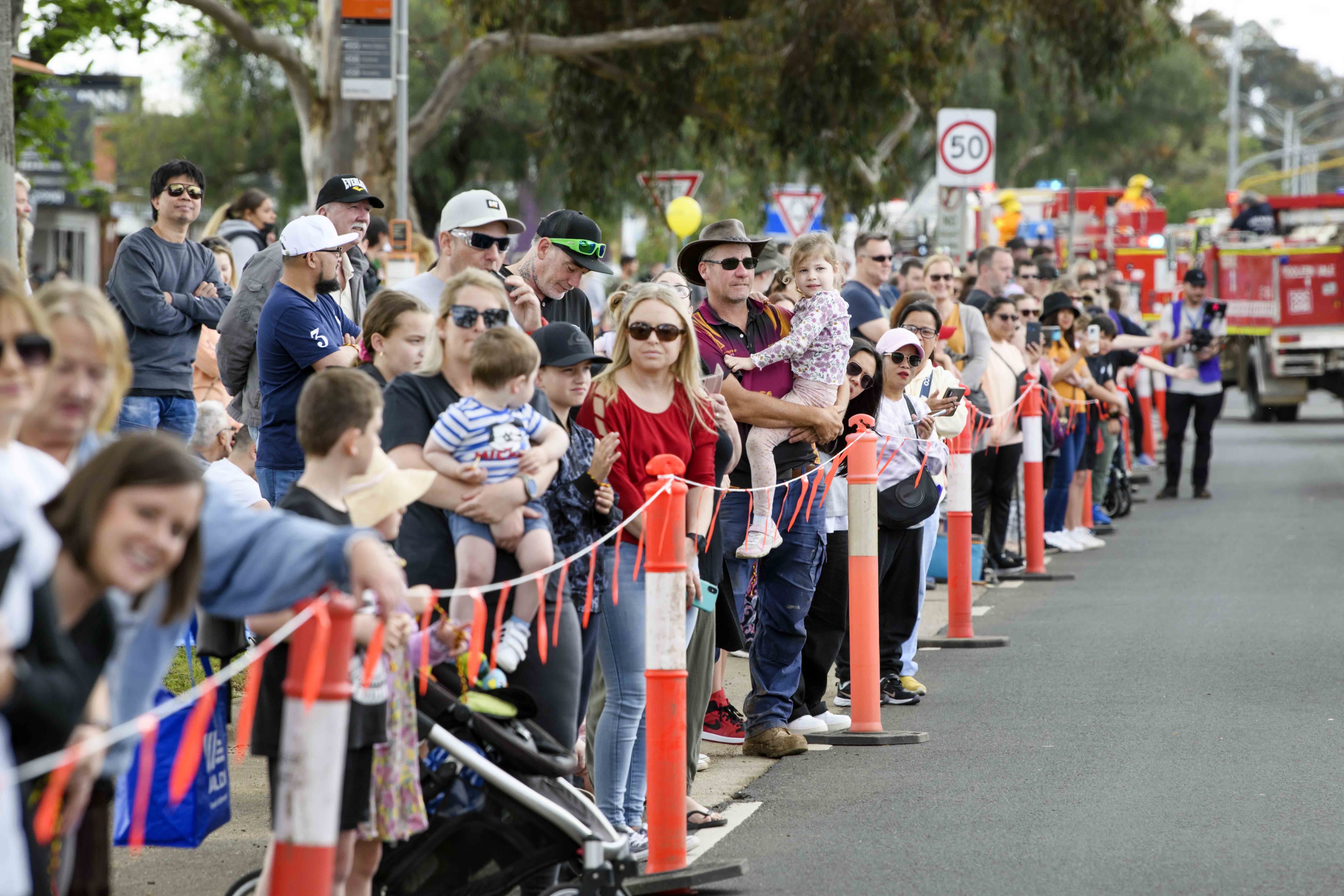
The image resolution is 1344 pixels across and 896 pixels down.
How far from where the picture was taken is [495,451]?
497 cm

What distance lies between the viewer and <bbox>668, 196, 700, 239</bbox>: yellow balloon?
21.2m

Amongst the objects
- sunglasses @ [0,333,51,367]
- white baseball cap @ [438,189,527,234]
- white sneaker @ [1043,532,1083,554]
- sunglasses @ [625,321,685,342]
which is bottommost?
white sneaker @ [1043,532,1083,554]

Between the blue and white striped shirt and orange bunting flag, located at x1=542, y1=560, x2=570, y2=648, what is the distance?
0.38 m

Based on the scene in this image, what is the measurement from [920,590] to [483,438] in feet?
14.6

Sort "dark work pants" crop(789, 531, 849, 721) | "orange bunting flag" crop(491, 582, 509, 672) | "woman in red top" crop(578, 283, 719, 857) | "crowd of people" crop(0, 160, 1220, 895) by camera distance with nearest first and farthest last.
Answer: "crowd of people" crop(0, 160, 1220, 895), "orange bunting flag" crop(491, 582, 509, 672), "woman in red top" crop(578, 283, 719, 857), "dark work pants" crop(789, 531, 849, 721)

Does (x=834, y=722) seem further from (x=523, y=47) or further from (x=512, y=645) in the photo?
(x=523, y=47)

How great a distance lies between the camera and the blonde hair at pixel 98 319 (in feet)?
11.2

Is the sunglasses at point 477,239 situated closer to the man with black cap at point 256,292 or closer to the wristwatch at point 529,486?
the man with black cap at point 256,292

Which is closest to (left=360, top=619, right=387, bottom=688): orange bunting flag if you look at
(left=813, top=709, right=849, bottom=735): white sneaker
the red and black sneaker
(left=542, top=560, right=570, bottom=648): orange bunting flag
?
(left=542, top=560, right=570, bottom=648): orange bunting flag

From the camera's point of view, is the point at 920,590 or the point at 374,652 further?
the point at 920,590

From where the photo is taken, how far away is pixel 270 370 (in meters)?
6.80

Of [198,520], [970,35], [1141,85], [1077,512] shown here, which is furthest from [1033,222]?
[198,520]

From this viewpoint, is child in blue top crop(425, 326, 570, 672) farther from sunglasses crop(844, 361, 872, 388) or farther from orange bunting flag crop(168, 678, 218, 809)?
sunglasses crop(844, 361, 872, 388)

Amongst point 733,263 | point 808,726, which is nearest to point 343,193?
point 733,263
